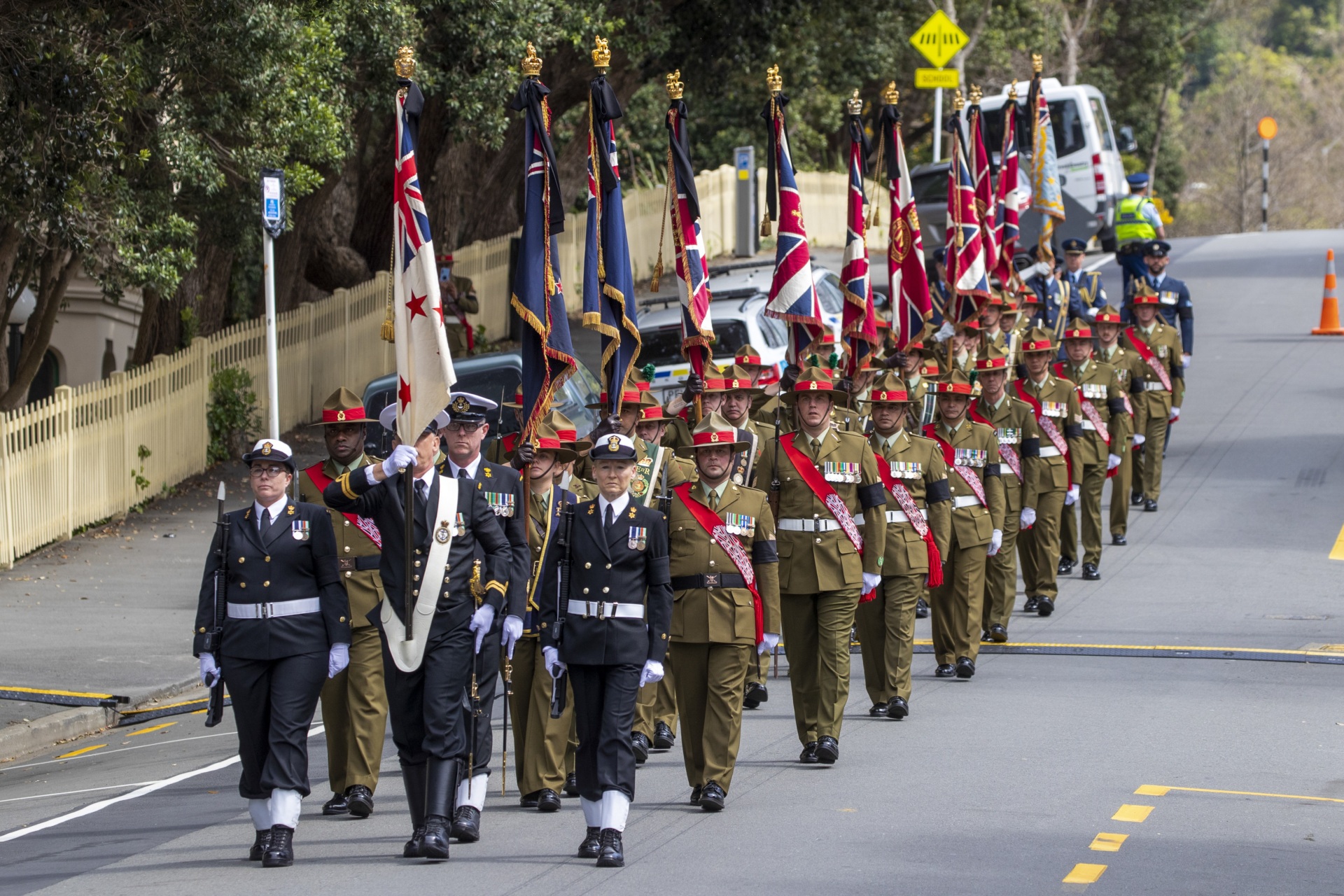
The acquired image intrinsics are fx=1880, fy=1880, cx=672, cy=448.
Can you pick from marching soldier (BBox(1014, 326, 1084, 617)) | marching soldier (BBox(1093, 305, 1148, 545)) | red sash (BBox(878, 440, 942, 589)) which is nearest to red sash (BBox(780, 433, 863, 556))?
red sash (BBox(878, 440, 942, 589))

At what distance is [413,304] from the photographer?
30.0ft

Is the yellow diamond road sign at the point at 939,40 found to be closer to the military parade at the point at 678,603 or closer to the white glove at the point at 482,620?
the military parade at the point at 678,603

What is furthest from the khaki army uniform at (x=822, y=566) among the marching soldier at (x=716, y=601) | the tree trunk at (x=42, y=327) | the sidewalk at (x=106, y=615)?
the tree trunk at (x=42, y=327)

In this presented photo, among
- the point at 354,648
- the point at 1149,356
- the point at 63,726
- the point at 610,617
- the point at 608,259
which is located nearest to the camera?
the point at 610,617

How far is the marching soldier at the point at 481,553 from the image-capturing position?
8445 millimetres

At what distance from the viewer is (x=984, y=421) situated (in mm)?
14102

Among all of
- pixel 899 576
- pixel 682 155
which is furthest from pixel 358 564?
pixel 682 155

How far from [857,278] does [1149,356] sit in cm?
391

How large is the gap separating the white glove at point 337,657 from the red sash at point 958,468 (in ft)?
17.6

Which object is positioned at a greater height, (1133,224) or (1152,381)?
(1133,224)

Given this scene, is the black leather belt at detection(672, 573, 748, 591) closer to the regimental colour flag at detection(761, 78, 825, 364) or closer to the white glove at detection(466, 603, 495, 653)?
the white glove at detection(466, 603, 495, 653)

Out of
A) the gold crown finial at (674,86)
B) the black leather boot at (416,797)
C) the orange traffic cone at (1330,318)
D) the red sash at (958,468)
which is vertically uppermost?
the gold crown finial at (674,86)

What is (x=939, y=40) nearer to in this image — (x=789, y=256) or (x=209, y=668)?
(x=789, y=256)

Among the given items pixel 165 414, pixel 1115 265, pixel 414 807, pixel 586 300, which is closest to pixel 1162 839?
pixel 414 807
